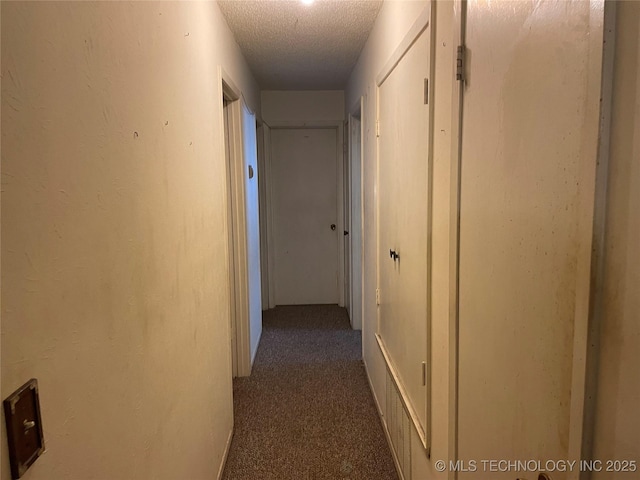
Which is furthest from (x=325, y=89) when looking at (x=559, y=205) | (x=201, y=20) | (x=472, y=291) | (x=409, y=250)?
(x=559, y=205)

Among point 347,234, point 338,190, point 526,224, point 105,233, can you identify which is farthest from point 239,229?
point 526,224

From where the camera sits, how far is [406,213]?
1812mm

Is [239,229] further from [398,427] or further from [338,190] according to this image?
[338,190]

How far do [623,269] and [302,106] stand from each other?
429 cm

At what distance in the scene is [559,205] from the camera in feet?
2.32

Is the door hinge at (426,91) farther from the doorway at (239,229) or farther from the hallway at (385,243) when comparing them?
the doorway at (239,229)

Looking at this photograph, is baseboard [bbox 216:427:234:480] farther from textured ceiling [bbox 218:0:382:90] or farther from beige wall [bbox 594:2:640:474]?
textured ceiling [bbox 218:0:382:90]

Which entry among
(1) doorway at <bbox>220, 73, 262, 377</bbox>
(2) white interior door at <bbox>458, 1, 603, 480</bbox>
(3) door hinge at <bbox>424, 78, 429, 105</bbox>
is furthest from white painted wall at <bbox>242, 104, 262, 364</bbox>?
(2) white interior door at <bbox>458, 1, 603, 480</bbox>

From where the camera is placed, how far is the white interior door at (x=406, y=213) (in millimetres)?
1550

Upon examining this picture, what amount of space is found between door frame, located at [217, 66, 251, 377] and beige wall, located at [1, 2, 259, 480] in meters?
1.18

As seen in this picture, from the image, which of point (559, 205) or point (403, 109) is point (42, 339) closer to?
point (559, 205)

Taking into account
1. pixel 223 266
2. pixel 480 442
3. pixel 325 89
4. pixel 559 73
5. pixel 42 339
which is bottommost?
pixel 480 442

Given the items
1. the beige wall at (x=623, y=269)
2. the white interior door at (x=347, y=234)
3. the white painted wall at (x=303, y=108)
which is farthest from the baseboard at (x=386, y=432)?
the white painted wall at (x=303, y=108)

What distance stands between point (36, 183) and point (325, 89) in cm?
414
